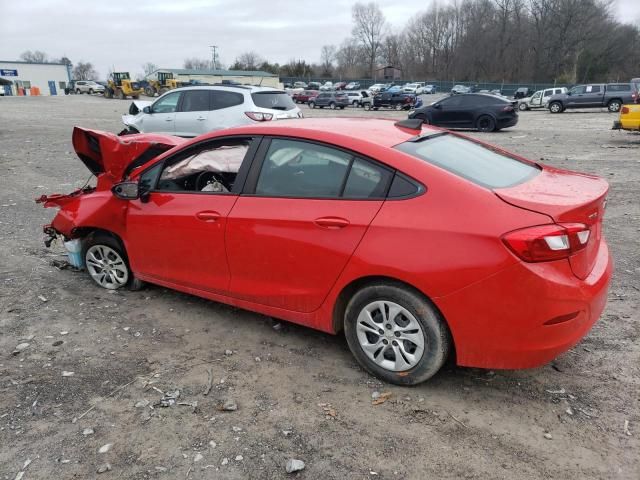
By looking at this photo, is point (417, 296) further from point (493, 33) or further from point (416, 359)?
point (493, 33)

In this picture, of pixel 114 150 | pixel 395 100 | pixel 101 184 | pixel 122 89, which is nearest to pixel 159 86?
pixel 122 89

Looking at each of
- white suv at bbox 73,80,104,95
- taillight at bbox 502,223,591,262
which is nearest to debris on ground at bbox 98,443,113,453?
taillight at bbox 502,223,591,262

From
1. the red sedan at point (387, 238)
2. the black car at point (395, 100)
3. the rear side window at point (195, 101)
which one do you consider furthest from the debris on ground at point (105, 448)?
the black car at point (395, 100)

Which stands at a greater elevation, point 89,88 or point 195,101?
point 89,88

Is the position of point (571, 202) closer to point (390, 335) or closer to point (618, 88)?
point (390, 335)

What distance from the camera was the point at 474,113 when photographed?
20125mm

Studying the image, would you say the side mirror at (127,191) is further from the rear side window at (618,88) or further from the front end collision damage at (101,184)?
the rear side window at (618,88)

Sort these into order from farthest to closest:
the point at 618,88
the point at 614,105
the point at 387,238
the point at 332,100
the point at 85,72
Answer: the point at 85,72 < the point at 332,100 < the point at 618,88 < the point at 614,105 < the point at 387,238

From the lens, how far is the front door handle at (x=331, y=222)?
3.11m

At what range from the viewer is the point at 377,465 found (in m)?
2.55

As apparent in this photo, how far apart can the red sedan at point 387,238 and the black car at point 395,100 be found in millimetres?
34011

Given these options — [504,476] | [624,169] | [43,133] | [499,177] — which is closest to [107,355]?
[504,476]

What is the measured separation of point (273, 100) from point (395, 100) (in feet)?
87.8

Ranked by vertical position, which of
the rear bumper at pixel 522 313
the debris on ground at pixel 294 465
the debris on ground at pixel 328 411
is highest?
the rear bumper at pixel 522 313
